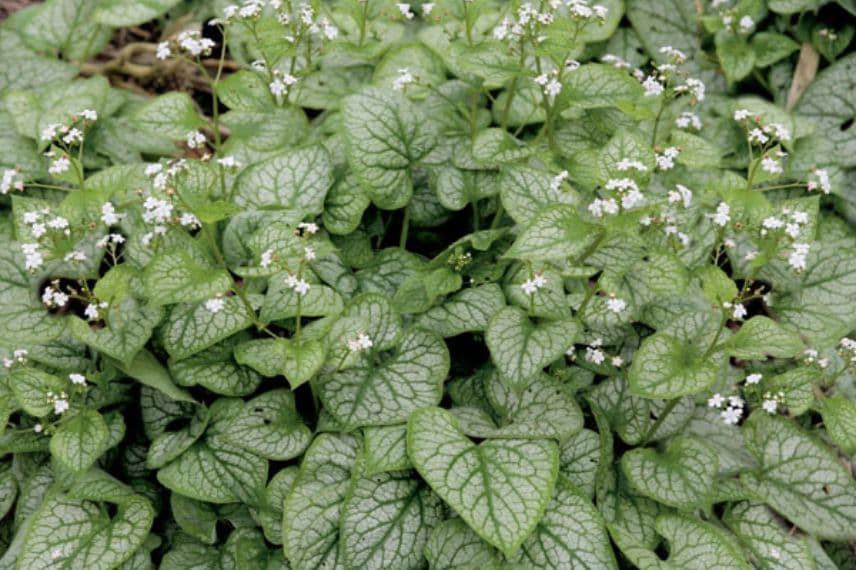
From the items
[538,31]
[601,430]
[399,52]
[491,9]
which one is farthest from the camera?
[491,9]

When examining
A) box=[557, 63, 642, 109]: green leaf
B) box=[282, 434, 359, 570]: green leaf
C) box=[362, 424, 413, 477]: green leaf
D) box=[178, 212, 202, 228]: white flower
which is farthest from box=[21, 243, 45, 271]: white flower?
box=[557, 63, 642, 109]: green leaf

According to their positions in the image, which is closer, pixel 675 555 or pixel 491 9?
pixel 675 555

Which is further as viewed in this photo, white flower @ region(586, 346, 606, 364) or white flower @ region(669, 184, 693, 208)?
white flower @ region(586, 346, 606, 364)

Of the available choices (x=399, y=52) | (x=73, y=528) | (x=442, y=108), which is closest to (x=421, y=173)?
(x=442, y=108)

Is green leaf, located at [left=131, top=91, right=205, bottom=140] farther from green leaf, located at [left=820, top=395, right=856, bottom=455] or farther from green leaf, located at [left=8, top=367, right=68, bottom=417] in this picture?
green leaf, located at [left=820, top=395, right=856, bottom=455]

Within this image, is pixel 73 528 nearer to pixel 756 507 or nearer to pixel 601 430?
pixel 601 430

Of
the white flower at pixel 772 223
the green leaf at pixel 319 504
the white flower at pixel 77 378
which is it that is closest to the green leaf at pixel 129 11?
the white flower at pixel 77 378

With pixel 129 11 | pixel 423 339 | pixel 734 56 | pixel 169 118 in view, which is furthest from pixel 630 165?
pixel 129 11
